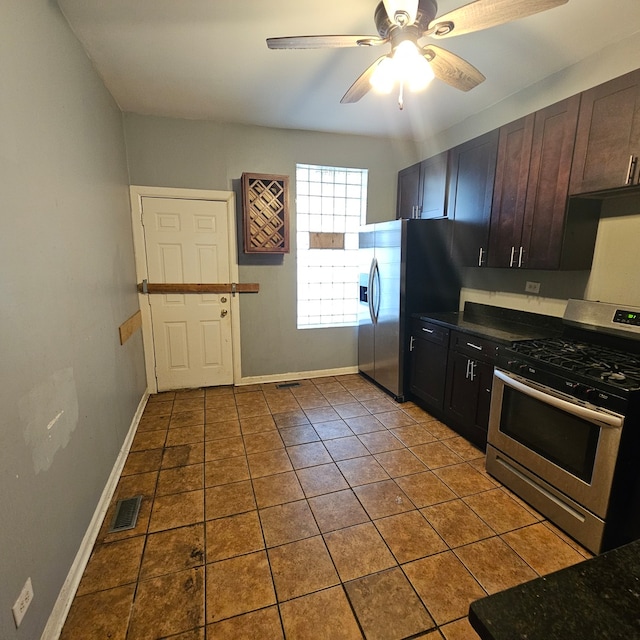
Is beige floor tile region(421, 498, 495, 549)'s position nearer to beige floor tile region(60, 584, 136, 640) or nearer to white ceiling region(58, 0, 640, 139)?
beige floor tile region(60, 584, 136, 640)

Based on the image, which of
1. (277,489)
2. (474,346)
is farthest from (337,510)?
(474,346)

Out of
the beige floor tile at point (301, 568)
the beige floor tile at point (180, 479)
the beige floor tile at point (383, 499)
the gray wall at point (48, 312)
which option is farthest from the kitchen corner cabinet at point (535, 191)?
the gray wall at point (48, 312)

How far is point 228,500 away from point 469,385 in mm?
1937

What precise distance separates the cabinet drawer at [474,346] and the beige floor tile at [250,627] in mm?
2016

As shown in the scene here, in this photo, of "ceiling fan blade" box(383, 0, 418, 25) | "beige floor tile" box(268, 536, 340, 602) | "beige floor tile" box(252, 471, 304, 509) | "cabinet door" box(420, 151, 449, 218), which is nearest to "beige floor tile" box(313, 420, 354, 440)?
"beige floor tile" box(252, 471, 304, 509)

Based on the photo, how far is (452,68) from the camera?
186 centimetres

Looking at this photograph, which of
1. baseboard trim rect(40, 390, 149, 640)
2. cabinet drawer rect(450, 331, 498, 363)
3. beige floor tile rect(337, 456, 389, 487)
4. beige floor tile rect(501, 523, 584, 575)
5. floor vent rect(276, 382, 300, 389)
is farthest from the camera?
floor vent rect(276, 382, 300, 389)

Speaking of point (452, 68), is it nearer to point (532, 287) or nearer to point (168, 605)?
point (532, 287)

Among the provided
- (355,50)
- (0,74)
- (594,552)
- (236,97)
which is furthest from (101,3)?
(594,552)

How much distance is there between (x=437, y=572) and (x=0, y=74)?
2.78 metres

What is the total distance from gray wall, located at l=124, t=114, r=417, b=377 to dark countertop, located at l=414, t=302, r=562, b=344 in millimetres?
1417

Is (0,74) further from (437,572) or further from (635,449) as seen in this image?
(635,449)

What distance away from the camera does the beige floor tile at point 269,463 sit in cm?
244

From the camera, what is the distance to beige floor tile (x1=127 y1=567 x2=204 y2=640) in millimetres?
1402
